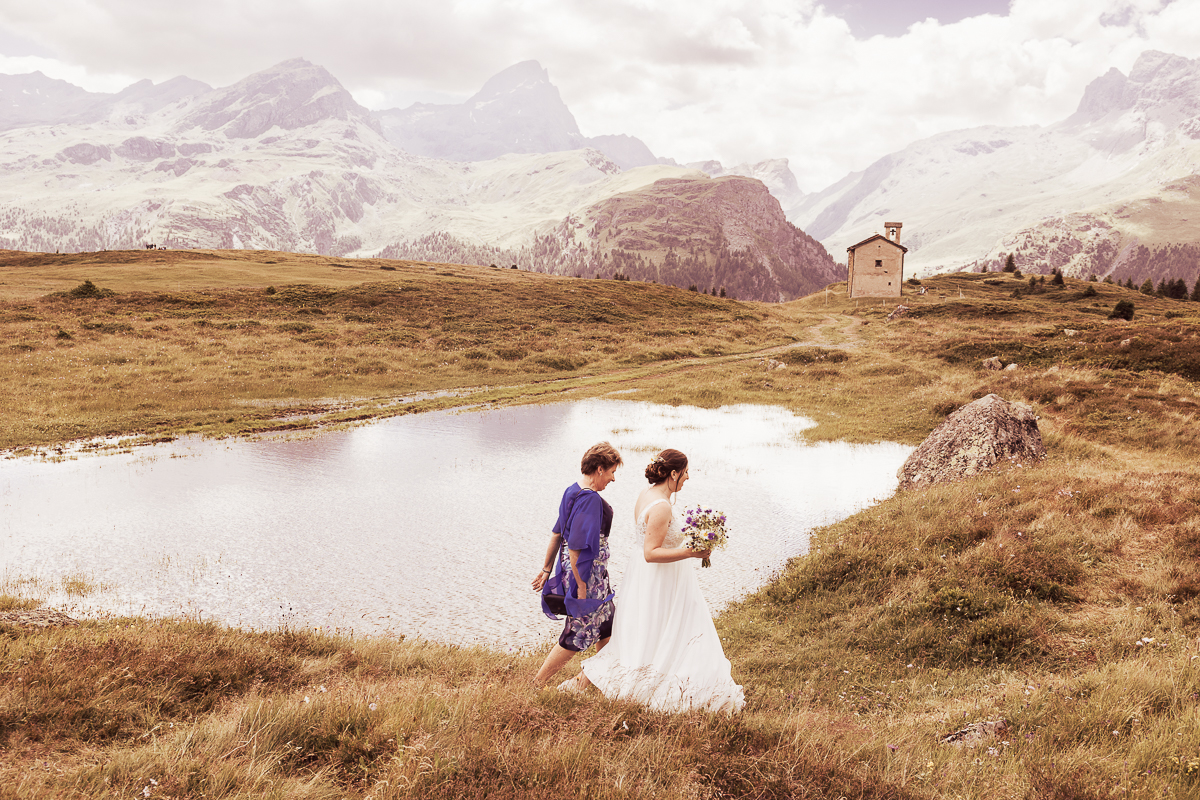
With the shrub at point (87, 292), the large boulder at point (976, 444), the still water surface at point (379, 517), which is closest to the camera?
the still water surface at point (379, 517)

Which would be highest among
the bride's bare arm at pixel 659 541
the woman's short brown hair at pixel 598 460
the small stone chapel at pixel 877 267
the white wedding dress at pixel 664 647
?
the small stone chapel at pixel 877 267

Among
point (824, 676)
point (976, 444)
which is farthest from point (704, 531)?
point (976, 444)

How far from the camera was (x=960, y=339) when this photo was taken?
155 feet

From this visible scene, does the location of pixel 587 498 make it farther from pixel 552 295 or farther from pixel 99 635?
pixel 552 295

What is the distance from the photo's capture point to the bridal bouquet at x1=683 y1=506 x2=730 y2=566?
22.0 feet

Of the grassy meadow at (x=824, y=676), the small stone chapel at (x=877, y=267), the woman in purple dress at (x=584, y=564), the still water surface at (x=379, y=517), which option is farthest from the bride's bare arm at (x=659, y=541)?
the small stone chapel at (x=877, y=267)

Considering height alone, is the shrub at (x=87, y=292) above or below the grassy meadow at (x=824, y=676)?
above

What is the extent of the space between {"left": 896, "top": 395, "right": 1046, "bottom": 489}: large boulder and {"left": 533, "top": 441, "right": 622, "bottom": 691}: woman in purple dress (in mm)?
12773

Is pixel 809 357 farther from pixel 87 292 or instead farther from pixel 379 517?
pixel 87 292

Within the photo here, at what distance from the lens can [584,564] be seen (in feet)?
24.1

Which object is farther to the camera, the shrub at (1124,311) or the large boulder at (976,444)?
the shrub at (1124,311)

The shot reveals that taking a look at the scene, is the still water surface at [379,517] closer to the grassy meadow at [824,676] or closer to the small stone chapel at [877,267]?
the grassy meadow at [824,676]

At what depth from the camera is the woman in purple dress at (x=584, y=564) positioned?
24.0 ft

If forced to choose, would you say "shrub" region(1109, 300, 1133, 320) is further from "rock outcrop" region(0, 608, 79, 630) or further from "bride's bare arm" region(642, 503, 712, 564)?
"rock outcrop" region(0, 608, 79, 630)
